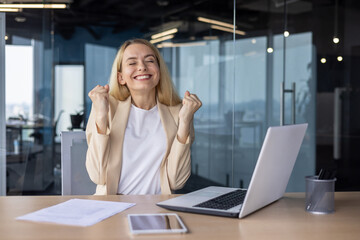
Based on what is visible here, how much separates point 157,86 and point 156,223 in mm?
1165

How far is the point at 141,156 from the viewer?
7.23ft

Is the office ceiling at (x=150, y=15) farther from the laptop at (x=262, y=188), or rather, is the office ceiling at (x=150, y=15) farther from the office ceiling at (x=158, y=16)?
the laptop at (x=262, y=188)

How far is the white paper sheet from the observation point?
143 cm

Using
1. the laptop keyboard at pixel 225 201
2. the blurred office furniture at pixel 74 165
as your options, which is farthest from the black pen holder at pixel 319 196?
the blurred office furniture at pixel 74 165

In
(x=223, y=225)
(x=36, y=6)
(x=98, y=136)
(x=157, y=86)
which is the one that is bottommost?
(x=223, y=225)

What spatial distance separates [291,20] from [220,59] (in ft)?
2.83

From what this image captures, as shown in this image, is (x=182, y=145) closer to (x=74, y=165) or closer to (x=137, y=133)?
(x=137, y=133)

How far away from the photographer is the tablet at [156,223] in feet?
4.26

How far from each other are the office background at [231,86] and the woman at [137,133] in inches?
70.1

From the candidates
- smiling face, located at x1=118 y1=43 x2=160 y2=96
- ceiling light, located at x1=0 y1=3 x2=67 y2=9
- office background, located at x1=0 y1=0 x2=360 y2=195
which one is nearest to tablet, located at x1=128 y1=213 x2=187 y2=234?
smiling face, located at x1=118 y1=43 x2=160 y2=96

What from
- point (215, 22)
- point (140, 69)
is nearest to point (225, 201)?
point (140, 69)

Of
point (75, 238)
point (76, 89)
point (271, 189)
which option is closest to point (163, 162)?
point (271, 189)

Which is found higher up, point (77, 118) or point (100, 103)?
point (100, 103)

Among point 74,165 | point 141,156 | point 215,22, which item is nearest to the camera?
point 141,156
